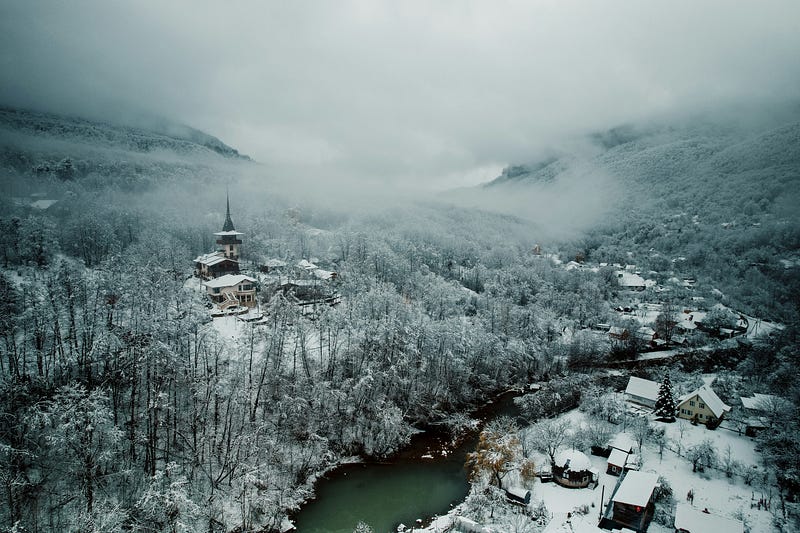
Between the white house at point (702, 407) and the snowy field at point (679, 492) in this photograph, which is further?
the white house at point (702, 407)

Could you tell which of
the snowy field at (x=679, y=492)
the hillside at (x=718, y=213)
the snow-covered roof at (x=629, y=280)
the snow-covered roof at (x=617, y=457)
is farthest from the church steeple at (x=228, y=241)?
the snow-covered roof at (x=629, y=280)

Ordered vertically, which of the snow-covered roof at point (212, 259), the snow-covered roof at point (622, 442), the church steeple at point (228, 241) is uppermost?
the church steeple at point (228, 241)

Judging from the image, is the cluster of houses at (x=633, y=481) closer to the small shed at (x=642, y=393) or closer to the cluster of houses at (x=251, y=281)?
the small shed at (x=642, y=393)

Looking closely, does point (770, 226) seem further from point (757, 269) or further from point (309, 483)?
point (309, 483)

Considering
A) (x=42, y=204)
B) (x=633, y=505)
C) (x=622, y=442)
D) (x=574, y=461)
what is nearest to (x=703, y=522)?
(x=633, y=505)

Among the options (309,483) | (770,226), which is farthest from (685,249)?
(309,483)

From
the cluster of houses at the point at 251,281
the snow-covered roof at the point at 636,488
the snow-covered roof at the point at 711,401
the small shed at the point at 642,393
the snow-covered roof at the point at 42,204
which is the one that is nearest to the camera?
the snow-covered roof at the point at 636,488

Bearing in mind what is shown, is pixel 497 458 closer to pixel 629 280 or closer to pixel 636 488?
pixel 636 488

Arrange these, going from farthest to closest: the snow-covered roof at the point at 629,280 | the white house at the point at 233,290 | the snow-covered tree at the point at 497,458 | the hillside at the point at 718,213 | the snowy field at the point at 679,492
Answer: the snow-covered roof at the point at 629,280
the hillside at the point at 718,213
the white house at the point at 233,290
the snow-covered tree at the point at 497,458
the snowy field at the point at 679,492
